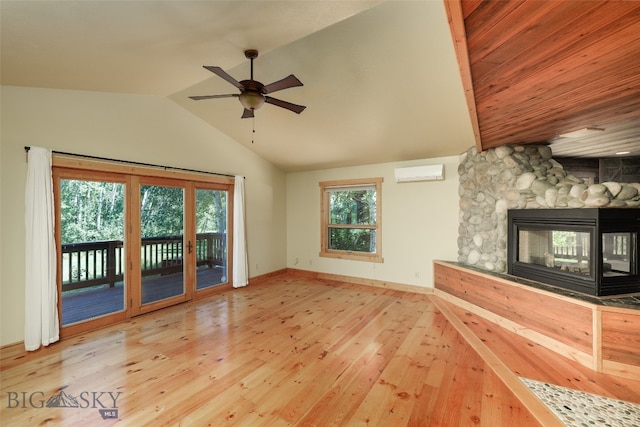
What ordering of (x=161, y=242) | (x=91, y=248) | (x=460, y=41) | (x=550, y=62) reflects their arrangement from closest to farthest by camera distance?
(x=460, y=41) → (x=550, y=62) → (x=91, y=248) → (x=161, y=242)

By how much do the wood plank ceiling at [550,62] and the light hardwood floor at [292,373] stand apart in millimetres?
2437

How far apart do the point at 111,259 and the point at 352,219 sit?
13.7ft

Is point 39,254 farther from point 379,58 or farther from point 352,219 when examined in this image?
point 352,219

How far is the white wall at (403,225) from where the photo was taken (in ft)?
15.3

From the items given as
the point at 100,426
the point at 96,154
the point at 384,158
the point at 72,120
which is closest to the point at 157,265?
the point at 96,154

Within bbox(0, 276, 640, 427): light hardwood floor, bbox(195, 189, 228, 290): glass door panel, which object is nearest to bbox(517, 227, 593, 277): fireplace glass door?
bbox(0, 276, 640, 427): light hardwood floor

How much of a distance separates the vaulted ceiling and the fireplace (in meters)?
1.03

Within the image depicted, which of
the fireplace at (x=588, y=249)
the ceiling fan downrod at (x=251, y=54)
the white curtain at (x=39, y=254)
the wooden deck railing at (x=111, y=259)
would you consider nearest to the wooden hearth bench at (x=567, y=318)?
the fireplace at (x=588, y=249)

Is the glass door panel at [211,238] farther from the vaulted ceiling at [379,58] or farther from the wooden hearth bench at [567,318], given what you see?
the wooden hearth bench at [567,318]

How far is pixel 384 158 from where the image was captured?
16.6ft

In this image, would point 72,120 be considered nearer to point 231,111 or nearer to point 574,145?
point 231,111

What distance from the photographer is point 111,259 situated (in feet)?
11.7

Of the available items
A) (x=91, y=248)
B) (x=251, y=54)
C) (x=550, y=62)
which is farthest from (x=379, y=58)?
(x=91, y=248)

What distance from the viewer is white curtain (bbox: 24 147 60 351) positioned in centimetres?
281
